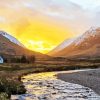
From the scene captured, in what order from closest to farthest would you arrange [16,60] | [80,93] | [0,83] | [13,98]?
[13,98], [0,83], [80,93], [16,60]

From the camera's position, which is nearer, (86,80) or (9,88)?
(9,88)

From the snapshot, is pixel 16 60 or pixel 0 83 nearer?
pixel 0 83

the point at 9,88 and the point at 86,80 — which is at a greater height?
the point at 86,80

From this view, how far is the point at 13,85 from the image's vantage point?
1789 inches

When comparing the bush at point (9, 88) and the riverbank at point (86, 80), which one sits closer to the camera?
the bush at point (9, 88)

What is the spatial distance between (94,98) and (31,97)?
832 centimetres

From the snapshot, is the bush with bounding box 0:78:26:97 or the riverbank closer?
the bush with bounding box 0:78:26:97

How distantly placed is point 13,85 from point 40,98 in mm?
4295

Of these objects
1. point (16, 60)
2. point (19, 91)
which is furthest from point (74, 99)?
point (16, 60)

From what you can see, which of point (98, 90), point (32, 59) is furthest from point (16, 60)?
point (98, 90)

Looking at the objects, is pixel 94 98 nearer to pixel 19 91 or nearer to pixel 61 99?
pixel 61 99

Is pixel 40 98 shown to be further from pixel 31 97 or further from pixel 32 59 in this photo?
pixel 32 59

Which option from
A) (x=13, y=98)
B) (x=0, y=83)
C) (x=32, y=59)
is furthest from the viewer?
(x=32, y=59)

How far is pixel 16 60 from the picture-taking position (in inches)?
6698
